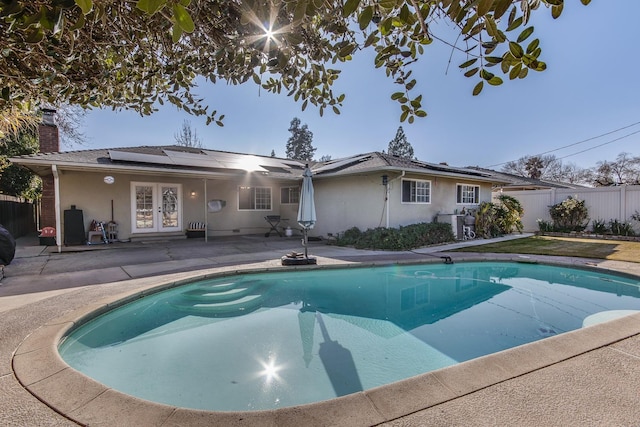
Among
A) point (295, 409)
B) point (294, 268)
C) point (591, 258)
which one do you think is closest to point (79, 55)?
point (295, 409)

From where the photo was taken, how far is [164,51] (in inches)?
91.8

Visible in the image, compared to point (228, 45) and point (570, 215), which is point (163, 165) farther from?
point (570, 215)

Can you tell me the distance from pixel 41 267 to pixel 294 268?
5622 mm

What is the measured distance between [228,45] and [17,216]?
1690 cm

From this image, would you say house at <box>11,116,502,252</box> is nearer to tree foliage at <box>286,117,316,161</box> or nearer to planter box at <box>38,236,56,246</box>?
planter box at <box>38,236,56,246</box>

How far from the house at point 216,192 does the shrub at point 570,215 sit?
3.34m

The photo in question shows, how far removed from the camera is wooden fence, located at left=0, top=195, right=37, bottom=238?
38.9ft

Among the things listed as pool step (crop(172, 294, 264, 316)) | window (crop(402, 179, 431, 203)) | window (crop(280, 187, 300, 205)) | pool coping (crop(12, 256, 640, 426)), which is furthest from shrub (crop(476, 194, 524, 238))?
pool step (crop(172, 294, 264, 316))

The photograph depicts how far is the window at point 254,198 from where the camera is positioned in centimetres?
1396

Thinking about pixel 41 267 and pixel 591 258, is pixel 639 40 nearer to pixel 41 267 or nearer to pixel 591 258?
pixel 591 258

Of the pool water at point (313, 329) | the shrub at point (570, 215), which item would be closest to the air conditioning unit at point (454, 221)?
the pool water at point (313, 329)

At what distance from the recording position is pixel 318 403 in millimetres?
2244

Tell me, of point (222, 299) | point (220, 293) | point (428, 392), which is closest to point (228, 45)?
point (428, 392)

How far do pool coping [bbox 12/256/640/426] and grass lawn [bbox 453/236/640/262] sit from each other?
6.88 metres
